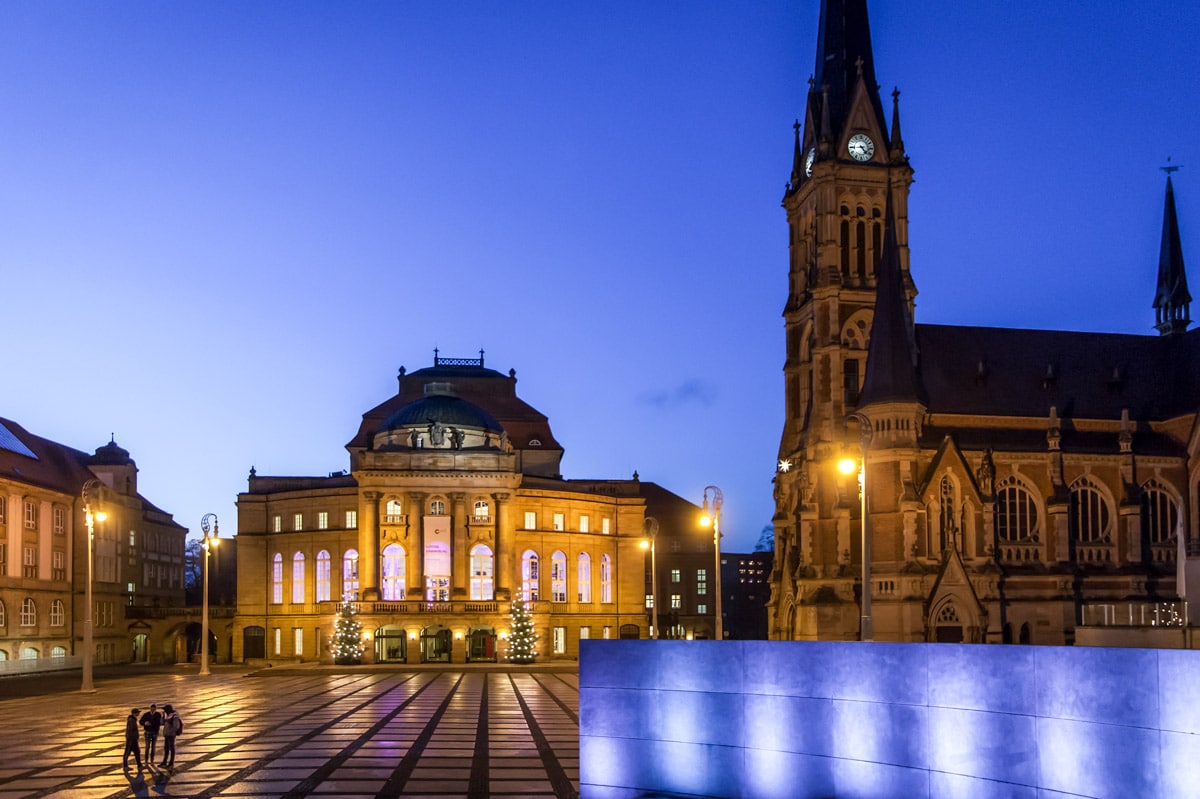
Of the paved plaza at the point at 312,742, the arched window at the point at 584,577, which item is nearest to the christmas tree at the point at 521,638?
the arched window at the point at 584,577

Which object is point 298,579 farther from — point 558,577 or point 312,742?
point 312,742

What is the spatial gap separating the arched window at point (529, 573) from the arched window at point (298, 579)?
60.2 feet

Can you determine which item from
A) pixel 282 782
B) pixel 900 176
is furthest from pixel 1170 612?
pixel 900 176

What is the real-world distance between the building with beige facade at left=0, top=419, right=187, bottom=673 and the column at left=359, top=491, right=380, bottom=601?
60.0 ft

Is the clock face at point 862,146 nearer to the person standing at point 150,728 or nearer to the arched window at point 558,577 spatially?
the arched window at point 558,577

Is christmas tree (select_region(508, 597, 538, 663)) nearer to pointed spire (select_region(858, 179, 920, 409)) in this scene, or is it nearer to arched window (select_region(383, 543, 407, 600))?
arched window (select_region(383, 543, 407, 600))

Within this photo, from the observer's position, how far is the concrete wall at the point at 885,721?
59.8 feet

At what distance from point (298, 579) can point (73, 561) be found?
17.4 m

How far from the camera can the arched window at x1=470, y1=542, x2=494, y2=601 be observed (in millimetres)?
101562

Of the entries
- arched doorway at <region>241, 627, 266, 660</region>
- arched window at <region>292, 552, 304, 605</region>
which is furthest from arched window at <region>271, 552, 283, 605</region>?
arched doorway at <region>241, 627, 266, 660</region>

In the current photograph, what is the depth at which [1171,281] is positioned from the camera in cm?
10156

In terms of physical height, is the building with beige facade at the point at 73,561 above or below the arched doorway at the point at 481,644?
above

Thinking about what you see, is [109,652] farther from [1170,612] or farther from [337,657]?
[1170,612]

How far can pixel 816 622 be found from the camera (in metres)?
78.7
